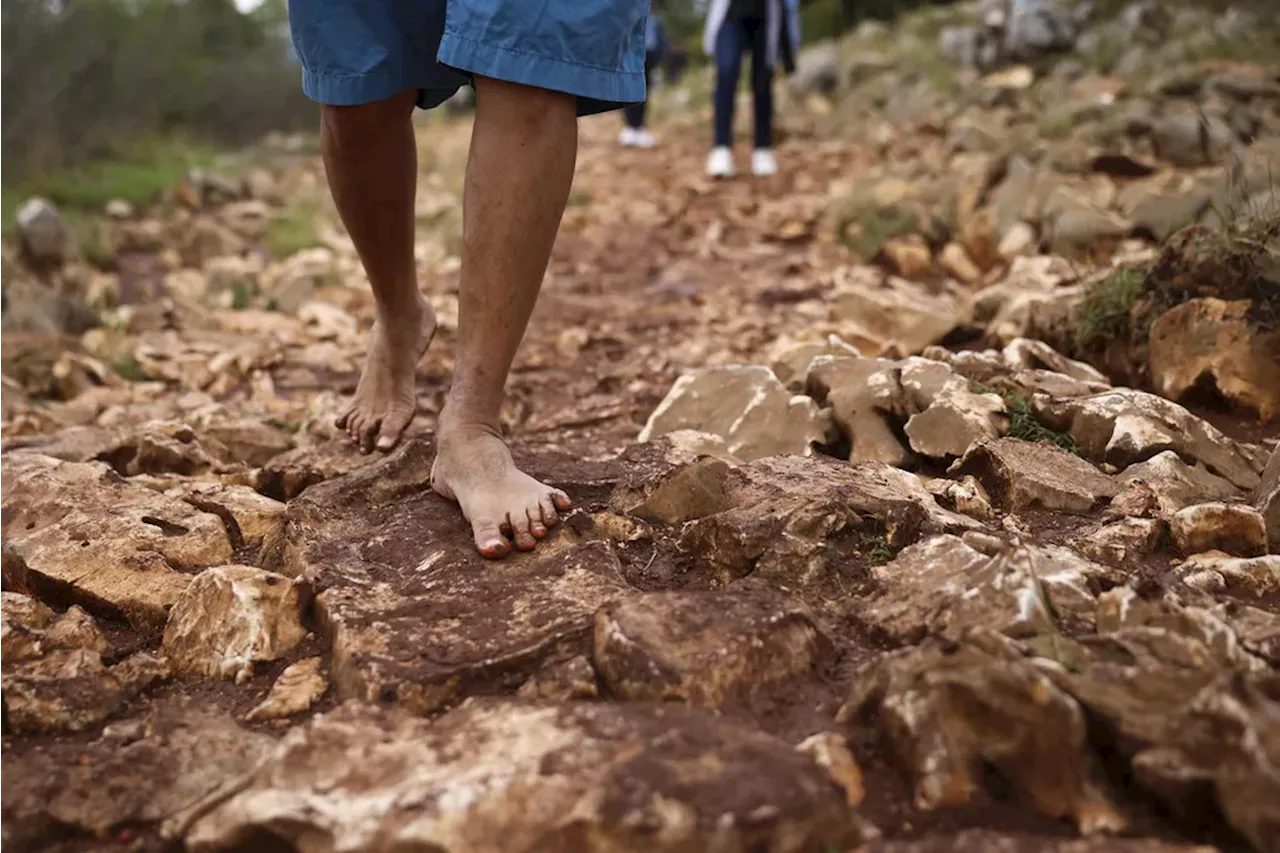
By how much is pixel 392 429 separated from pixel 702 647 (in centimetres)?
115

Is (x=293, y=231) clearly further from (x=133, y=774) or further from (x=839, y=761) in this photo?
(x=839, y=761)

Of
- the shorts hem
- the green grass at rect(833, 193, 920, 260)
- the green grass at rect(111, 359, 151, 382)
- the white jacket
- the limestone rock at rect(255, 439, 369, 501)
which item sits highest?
the shorts hem

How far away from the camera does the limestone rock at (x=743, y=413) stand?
2312mm

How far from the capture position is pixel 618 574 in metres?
1.67

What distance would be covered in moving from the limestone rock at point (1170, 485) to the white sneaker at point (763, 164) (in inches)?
203

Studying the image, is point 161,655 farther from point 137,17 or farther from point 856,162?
point 137,17

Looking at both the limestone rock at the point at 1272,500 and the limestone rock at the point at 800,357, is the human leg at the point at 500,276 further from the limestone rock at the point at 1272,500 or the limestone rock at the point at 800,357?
the limestone rock at the point at 1272,500

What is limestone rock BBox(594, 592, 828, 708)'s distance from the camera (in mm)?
1341

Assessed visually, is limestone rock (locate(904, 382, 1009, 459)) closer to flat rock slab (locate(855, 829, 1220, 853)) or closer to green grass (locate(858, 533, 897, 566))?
green grass (locate(858, 533, 897, 566))

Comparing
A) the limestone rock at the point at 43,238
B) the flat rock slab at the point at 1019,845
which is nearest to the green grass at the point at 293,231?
the limestone rock at the point at 43,238

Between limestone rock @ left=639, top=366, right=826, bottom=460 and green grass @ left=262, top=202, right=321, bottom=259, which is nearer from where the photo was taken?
limestone rock @ left=639, top=366, right=826, bottom=460

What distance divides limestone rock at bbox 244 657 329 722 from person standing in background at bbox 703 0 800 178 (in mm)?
5764

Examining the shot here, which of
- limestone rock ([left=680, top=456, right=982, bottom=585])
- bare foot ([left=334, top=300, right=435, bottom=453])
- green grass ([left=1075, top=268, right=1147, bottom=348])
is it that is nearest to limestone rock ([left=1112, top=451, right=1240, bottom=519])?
limestone rock ([left=680, top=456, right=982, bottom=585])

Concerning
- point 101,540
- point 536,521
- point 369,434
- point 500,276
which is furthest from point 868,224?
point 101,540
